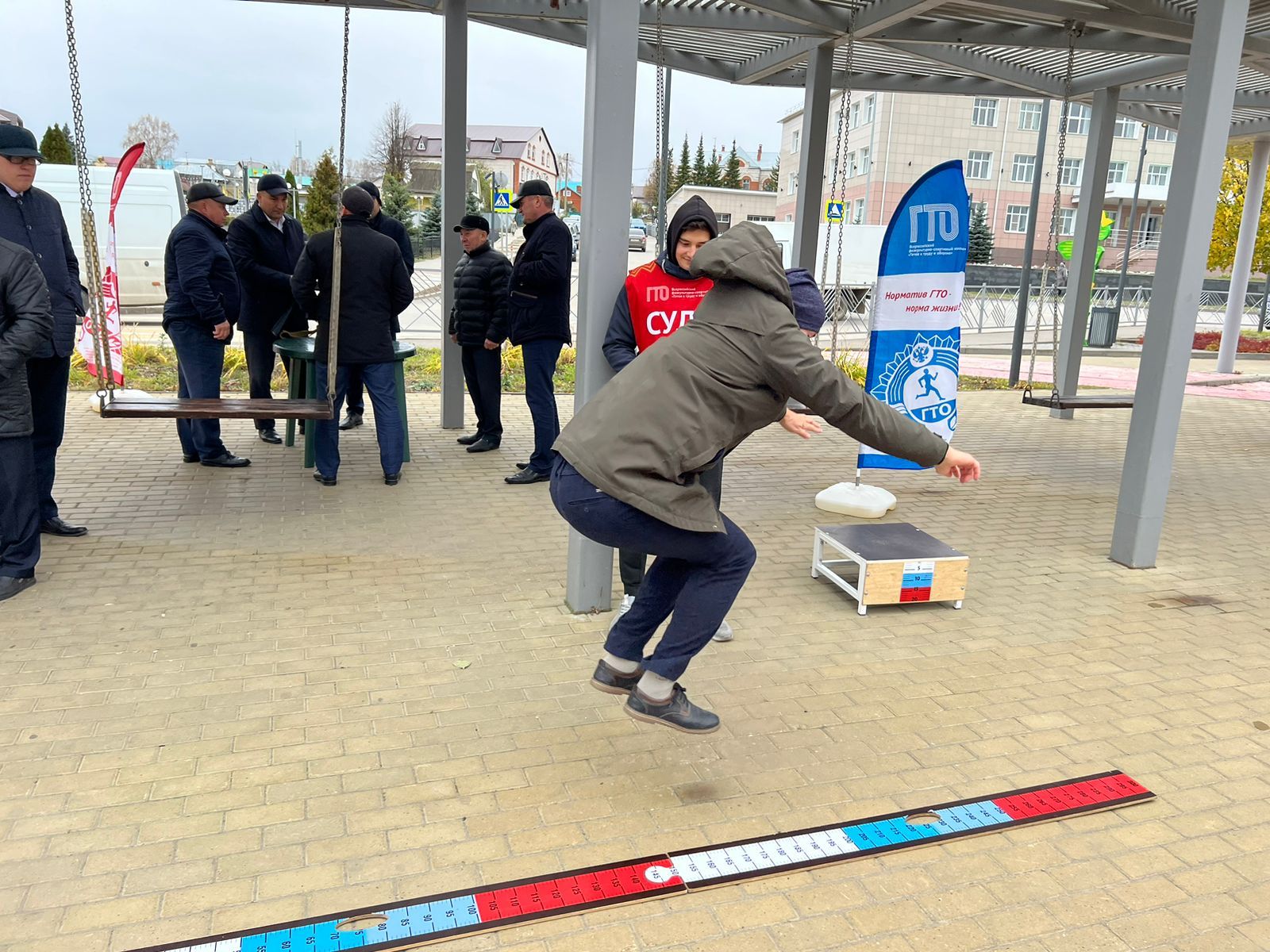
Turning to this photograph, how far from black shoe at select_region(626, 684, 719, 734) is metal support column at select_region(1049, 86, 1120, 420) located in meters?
8.87

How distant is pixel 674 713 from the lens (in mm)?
3178

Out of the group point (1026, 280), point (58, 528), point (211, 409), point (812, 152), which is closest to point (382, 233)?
point (211, 409)

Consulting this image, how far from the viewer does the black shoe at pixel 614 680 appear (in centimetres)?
327

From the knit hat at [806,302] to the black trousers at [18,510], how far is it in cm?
387

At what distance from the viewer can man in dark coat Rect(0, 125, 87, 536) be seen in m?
4.98

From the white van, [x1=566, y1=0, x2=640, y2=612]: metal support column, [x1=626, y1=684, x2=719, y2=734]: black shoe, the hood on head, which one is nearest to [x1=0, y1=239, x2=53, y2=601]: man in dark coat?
[x1=566, y1=0, x2=640, y2=612]: metal support column

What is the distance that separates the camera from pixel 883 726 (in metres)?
3.78

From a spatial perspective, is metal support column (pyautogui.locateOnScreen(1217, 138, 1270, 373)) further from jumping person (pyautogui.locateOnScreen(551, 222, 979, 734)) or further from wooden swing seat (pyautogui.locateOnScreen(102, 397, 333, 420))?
jumping person (pyautogui.locateOnScreen(551, 222, 979, 734))

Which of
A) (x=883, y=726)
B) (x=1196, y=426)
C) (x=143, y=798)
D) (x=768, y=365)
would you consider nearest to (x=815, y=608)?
(x=883, y=726)

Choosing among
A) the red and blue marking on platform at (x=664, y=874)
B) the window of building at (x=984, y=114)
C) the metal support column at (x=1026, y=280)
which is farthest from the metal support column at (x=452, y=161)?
the window of building at (x=984, y=114)

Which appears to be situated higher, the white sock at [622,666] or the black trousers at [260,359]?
the black trousers at [260,359]

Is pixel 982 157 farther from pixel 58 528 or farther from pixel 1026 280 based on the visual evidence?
pixel 58 528

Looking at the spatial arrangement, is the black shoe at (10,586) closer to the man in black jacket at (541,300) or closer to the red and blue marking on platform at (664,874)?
the red and blue marking on platform at (664,874)

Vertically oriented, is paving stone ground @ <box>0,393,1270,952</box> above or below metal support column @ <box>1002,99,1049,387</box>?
below
